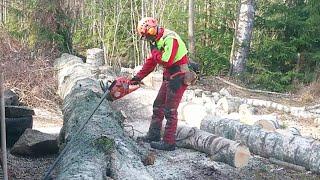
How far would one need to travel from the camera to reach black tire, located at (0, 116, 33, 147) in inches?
264

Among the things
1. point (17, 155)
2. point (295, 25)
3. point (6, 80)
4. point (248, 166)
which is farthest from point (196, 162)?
point (295, 25)

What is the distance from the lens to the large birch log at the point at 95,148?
4.40 meters

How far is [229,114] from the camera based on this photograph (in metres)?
9.15

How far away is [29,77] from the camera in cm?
1041

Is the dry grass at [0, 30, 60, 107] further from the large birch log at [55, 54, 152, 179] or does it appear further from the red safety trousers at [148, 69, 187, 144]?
the red safety trousers at [148, 69, 187, 144]

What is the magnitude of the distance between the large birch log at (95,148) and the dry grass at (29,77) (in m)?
2.63

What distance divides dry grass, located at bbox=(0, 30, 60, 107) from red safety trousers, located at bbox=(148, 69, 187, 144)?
144 inches

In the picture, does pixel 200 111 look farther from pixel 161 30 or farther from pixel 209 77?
pixel 209 77

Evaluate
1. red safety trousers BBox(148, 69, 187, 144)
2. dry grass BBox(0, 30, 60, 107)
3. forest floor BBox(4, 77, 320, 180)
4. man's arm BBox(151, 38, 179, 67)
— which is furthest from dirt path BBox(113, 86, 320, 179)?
dry grass BBox(0, 30, 60, 107)

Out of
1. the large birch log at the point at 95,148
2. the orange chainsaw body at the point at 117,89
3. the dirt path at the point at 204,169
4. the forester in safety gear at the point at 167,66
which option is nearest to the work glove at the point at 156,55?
the forester in safety gear at the point at 167,66

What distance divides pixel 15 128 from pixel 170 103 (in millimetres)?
2264

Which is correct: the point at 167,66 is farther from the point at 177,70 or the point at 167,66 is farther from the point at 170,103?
the point at 170,103

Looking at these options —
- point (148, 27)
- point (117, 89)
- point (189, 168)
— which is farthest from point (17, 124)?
point (189, 168)

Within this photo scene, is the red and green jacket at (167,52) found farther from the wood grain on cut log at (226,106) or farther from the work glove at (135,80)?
the wood grain on cut log at (226,106)
